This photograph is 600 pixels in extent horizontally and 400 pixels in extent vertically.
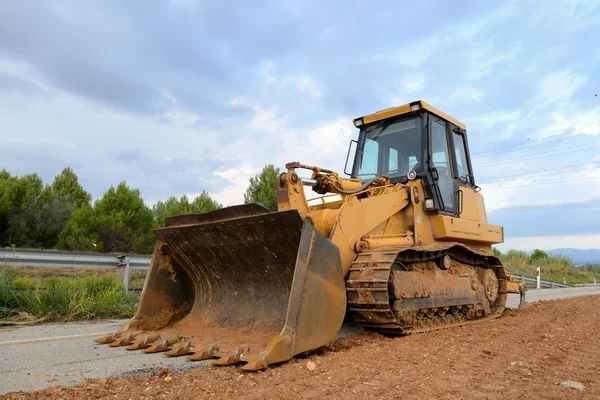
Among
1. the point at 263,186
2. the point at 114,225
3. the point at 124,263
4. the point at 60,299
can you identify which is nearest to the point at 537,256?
the point at 263,186

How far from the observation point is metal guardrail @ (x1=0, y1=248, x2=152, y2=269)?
7.62 meters

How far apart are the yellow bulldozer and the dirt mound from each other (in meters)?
0.26

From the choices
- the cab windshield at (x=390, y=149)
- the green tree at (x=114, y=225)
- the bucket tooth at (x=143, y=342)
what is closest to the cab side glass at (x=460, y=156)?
the cab windshield at (x=390, y=149)

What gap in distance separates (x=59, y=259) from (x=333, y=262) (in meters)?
5.66

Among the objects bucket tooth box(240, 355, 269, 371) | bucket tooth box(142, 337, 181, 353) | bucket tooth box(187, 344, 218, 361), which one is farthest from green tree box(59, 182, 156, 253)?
bucket tooth box(240, 355, 269, 371)

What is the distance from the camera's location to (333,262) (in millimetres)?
4398

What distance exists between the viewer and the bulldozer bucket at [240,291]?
398cm

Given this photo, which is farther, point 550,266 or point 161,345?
point 550,266

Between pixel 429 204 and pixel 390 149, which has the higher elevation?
pixel 390 149

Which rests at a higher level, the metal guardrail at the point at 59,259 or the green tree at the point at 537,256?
the green tree at the point at 537,256

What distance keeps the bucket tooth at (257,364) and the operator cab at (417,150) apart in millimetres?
3918

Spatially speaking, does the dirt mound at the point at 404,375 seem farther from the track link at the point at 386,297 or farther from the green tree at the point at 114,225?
the green tree at the point at 114,225

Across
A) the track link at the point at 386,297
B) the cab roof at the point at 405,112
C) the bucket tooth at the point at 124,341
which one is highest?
the cab roof at the point at 405,112

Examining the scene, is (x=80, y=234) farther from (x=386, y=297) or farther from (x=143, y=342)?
(x=386, y=297)
